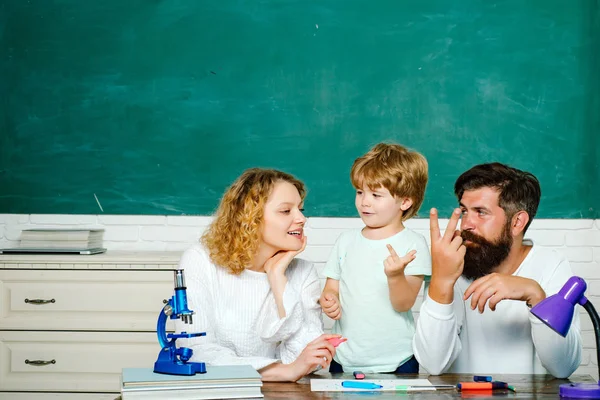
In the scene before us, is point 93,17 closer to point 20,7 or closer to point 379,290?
point 20,7

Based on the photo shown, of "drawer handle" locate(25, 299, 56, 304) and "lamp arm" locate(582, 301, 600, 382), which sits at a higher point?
"drawer handle" locate(25, 299, 56, 304)

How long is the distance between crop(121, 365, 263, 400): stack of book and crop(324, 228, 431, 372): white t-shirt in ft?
2.30

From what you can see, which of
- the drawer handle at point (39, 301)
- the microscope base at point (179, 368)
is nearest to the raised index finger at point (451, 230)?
the microscope base at point (179, 368)

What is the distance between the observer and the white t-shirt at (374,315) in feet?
8.53

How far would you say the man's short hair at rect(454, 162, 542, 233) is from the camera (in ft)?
8.79

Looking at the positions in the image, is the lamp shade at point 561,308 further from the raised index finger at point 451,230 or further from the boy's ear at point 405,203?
the boy's ear at point 405,203

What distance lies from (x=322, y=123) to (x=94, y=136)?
1139 millimetres

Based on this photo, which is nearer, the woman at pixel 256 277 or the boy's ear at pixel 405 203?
the woman at pixel 256 277

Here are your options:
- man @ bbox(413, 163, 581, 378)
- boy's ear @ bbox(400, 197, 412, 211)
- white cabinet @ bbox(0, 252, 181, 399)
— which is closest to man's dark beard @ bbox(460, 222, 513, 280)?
man @ bbox(413, 163, 581, 378)

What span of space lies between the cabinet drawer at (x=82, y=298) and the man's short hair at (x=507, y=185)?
152 centimetres

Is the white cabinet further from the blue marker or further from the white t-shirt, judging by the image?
the blue marker

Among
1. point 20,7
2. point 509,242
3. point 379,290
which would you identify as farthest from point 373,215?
point 20,7

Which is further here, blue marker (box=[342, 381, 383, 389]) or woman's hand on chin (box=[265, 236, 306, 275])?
woman's hand on chin (box=[265, 236, 306, 275])

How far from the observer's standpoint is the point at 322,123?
13.2 ft
